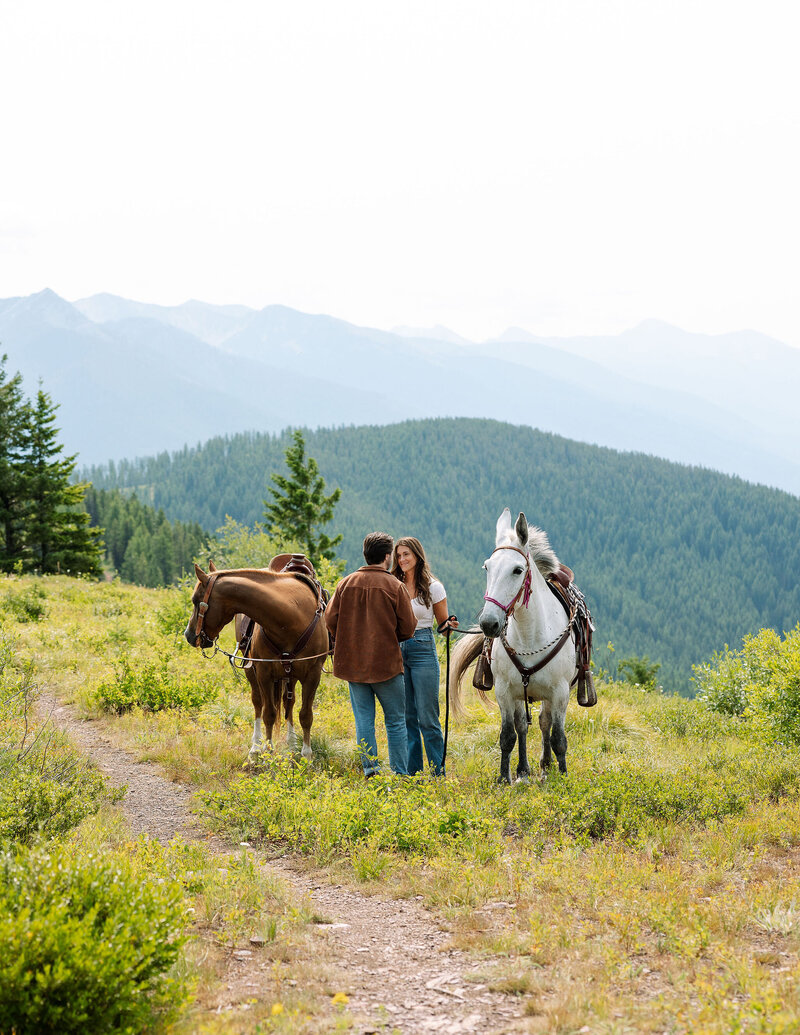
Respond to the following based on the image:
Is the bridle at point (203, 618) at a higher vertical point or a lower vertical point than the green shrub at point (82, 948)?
higher

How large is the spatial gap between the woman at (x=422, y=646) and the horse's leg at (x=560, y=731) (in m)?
1.25

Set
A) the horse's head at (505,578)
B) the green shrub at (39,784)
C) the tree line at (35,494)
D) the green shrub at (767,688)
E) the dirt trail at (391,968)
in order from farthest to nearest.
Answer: the tree line at (35,494) < the green shrub at (767,688) < the horse's head at (505,578) < the green shrub at (39,784) < the dirt trail at (391,968)

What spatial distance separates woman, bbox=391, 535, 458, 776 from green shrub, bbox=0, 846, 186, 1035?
13.6 feet

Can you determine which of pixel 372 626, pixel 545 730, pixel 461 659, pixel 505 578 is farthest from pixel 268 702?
pixel 505 578

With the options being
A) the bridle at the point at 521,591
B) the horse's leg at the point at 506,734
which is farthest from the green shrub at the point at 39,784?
the horse's leg at the point at 506,734

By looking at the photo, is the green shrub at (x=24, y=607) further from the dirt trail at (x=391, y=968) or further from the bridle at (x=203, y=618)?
the dirt trail at (x=391, y=968)

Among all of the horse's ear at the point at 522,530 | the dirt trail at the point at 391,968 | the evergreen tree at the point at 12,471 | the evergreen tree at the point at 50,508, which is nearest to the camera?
the dirt trail at the point at 391,968

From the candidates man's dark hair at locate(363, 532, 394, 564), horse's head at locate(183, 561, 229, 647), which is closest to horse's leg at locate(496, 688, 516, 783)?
man's dark hair at locate(363, 532, 394, 564)

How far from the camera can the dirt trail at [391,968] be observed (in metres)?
3.39

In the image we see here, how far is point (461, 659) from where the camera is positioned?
29.0 ft

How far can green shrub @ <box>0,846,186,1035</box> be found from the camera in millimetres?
2902

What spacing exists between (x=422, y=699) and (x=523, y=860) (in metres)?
2.60

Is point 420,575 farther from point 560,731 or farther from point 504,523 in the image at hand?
point 560,731

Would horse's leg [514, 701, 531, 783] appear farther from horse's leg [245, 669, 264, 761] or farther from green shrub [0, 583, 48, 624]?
green shrub [0, 583, 48, 624]
